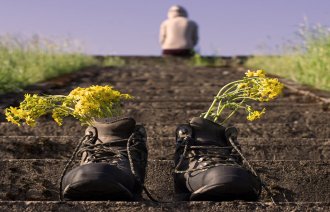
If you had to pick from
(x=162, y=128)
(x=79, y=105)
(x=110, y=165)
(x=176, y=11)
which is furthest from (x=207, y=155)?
(x=176, y=11)

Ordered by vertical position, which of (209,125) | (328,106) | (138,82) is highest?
(209,125)

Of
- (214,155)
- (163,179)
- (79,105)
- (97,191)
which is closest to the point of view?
(97,191)

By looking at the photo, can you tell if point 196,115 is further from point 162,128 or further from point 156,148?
point 156,148

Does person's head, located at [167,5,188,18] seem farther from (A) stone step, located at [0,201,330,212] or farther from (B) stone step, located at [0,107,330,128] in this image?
(A) stone step, located at [0,201,330,212]

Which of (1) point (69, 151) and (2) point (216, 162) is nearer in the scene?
(2) point (216, 162)

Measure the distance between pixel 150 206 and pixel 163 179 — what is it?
700 millimetres

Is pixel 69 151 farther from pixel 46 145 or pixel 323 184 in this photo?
pixel 323 184

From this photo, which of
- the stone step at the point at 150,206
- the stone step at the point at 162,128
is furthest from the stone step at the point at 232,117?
the stone step at the point at 150,206

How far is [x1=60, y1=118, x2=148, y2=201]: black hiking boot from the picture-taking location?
215 cm

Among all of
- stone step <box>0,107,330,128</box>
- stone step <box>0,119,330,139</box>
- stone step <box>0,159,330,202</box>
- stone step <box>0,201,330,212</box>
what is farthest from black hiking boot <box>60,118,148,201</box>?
stone step <box>0,107,330,128</box>

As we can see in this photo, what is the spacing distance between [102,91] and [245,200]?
75 centimetres

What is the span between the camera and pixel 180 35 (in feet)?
44.7

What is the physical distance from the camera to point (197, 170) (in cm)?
235

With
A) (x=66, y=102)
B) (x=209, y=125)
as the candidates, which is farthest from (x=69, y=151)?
(x=209, y=125)
